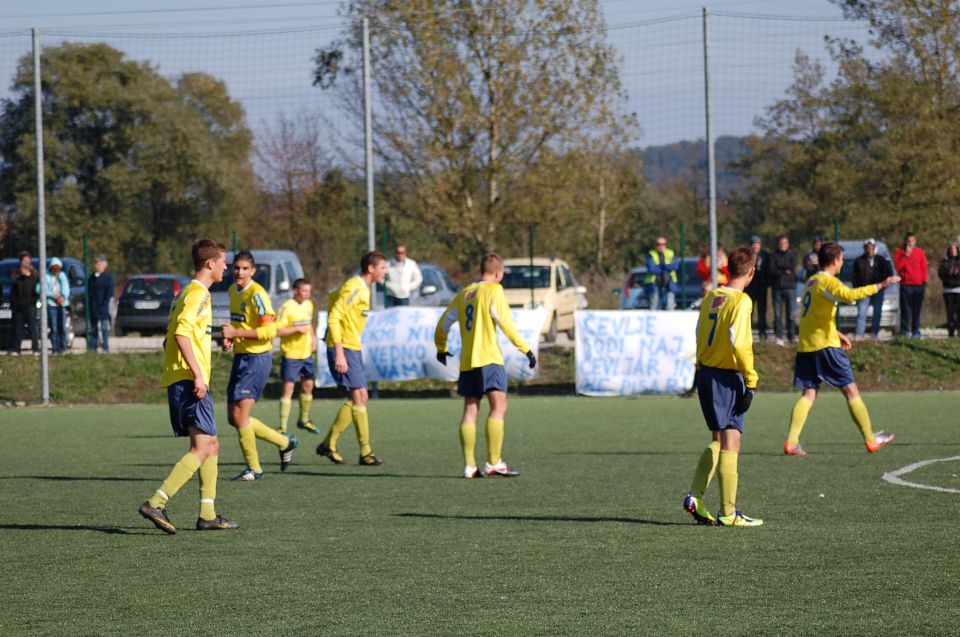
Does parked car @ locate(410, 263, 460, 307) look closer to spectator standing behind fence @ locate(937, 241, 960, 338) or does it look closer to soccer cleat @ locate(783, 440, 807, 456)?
spectator standing behind fence @ locate(937, 241, 960, 338)

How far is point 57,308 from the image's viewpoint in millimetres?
24891

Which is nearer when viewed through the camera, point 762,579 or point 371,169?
point 762,579

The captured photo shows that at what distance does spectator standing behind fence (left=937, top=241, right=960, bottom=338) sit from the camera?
2488 centimetres

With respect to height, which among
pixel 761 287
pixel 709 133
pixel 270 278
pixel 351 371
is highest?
pixel 709 133

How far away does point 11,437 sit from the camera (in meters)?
17.2

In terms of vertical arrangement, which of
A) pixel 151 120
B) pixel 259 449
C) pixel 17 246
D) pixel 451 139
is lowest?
pixel 259 449

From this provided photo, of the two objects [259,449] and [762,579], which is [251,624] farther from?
[259,449]

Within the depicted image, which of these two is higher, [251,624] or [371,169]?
[371,169]

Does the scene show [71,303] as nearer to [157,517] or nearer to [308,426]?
[308,426]

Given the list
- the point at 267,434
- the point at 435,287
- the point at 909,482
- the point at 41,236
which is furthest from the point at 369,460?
the point at 435,287

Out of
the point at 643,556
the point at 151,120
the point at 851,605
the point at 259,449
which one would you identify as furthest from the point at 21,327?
the point at 151,120

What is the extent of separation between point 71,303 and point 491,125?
10323mm

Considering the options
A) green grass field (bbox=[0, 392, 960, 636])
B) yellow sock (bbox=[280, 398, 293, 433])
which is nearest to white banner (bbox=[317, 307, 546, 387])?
yellow sock (bbox=[280, 398, 293, 433])

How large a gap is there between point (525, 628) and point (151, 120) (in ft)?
180
